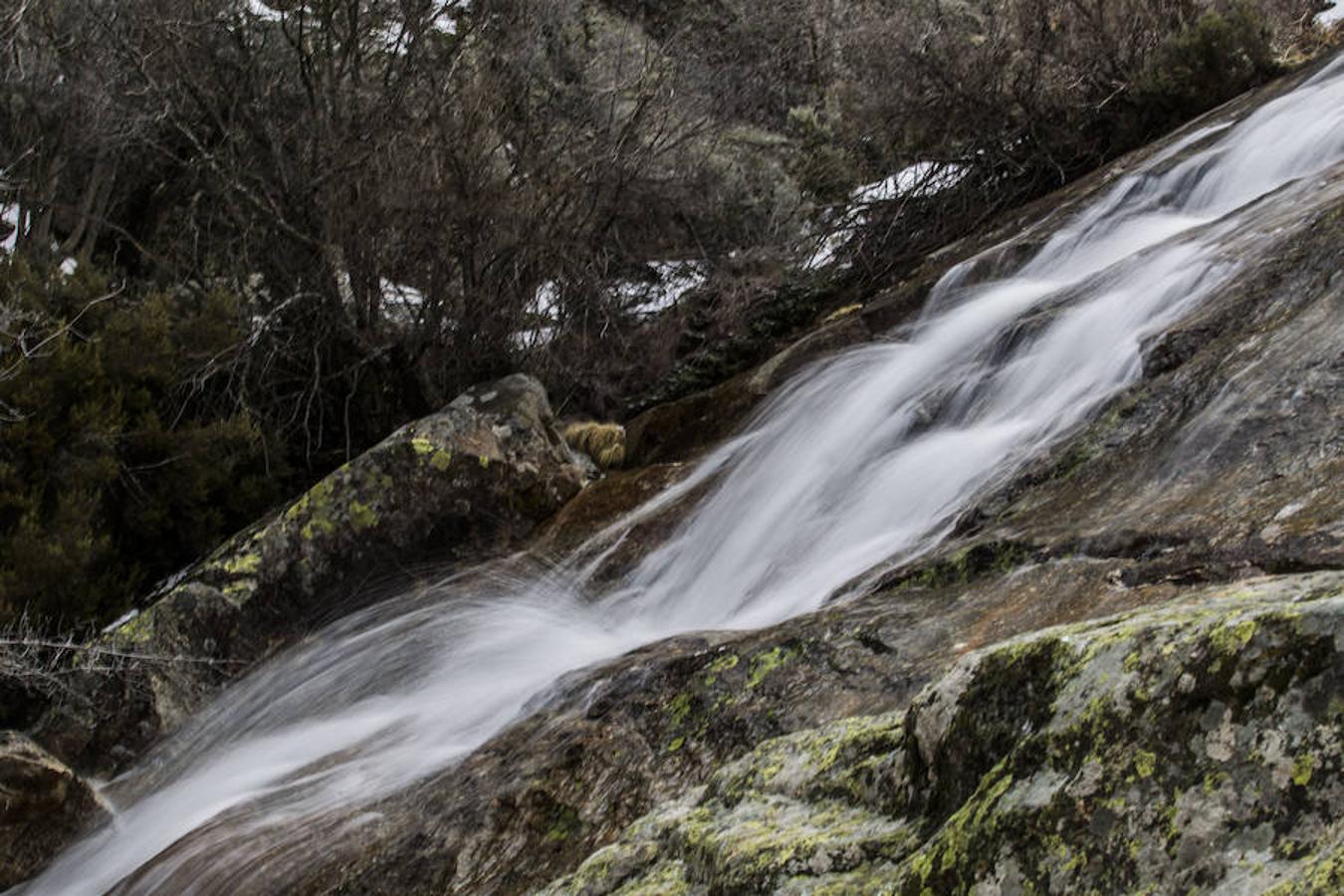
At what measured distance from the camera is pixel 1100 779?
5.98 ft

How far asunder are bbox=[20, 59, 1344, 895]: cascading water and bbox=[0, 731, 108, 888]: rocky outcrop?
0.13 m

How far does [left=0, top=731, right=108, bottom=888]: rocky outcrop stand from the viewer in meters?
5.36

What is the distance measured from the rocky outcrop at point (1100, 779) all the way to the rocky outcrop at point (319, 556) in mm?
4577

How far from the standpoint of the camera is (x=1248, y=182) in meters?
7.57

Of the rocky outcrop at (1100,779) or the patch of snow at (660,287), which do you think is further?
the patch of snow at (660,287)

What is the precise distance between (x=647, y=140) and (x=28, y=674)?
6896 mm

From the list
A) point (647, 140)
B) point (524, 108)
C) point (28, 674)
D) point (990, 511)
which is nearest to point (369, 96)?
point (524, 108)

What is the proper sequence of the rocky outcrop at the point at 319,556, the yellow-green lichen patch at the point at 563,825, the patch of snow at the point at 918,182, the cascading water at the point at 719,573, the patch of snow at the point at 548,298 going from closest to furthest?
the yellow-green lichen patch at the point at 563,825
the cascading water at the point at 719,573
the rocky outcrop at the point at 319,556
the patch of snow at the point at 548,298
the patch of snow at the point at 918,182

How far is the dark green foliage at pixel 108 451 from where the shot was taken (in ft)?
23.6

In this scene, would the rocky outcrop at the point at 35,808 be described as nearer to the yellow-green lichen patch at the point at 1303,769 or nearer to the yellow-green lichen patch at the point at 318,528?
the yellow-green lichen patch at the point at 318,528

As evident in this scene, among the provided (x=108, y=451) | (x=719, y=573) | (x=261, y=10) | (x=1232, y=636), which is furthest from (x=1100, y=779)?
(x=261, y=10)

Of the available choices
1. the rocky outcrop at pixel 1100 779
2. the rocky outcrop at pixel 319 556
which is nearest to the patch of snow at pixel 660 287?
the rocky outcrop at pixel 319 556

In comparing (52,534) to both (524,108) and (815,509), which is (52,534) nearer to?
(815,509)

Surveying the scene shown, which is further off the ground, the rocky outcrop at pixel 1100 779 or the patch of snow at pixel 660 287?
the patch of snow at pixel 660 287
